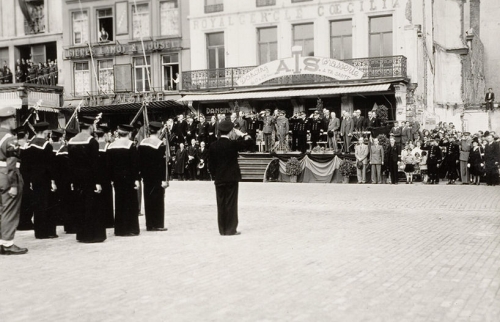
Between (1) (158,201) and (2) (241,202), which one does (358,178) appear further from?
(1) (158,201)

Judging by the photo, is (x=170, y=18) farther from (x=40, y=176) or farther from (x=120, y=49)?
(x=40, y=176)

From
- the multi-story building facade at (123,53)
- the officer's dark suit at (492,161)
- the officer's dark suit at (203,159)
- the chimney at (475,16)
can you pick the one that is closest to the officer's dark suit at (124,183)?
the officer's dark suit at (492,161)

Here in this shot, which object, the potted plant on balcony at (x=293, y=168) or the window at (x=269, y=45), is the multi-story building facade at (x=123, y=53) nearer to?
the window at (x=269, y=45)

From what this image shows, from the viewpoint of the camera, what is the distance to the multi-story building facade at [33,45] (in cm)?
4303

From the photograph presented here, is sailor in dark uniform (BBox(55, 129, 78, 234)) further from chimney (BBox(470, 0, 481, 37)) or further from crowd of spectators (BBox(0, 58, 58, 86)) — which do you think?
chimney (BBox(470, 0, 481, 37))

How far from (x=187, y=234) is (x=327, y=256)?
358 centimetres

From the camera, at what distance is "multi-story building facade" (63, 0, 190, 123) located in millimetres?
39688

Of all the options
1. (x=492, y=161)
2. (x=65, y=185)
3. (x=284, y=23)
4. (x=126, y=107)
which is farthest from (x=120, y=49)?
(x=65, y=185)

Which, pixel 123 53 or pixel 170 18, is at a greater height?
pixel 170 18

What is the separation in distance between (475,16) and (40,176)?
138 ft

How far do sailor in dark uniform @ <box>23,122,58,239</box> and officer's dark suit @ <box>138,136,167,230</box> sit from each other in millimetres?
1720

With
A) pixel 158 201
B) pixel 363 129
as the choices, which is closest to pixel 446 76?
pixel 363 129

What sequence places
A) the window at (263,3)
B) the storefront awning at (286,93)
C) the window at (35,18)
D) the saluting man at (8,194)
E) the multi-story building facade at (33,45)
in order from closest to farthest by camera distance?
the saluting man at (8,194) < the storefront awning at (286,93) < the window at (263,3) < the multi-story building facade at (33,45) < the window at (35,18)

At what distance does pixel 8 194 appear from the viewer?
10602mm
